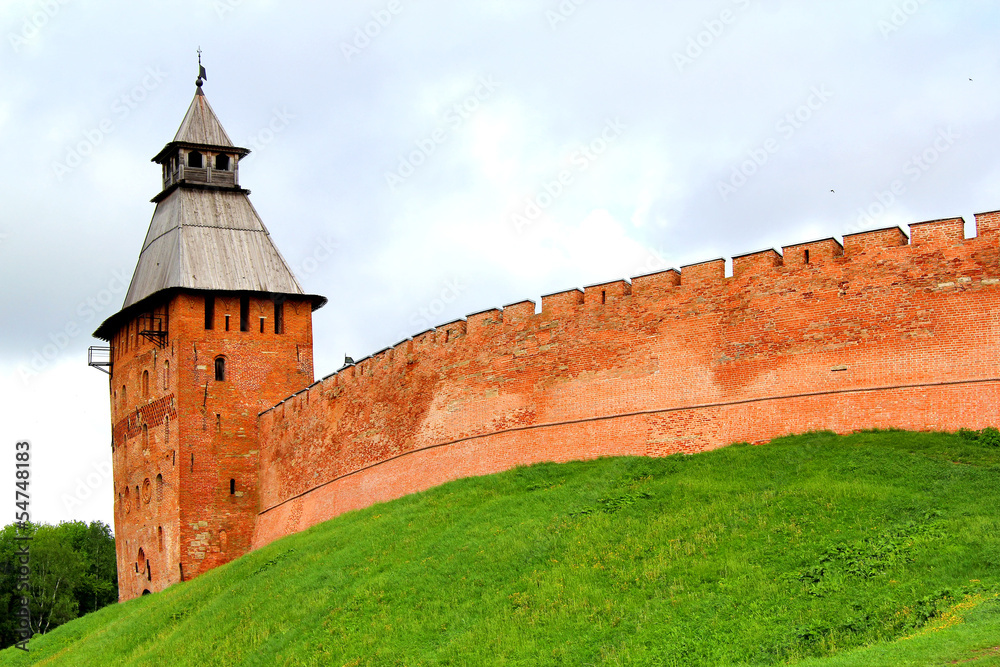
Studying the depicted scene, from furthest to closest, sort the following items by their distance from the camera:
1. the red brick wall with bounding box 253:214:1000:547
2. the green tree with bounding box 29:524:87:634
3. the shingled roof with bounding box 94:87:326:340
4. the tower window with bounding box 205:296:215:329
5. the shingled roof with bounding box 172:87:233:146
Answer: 1. the green tree with bounding box 29:524:87:634
2. the shingled roof with bounding box 172:87:233:146
3. the shingled roof with bounding box 94:87:326:340
4. the tower window with bounding box 205:296:215:329
5. the red brick wall with bounding box 253:214:1000:547

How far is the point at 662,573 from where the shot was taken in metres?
18.2

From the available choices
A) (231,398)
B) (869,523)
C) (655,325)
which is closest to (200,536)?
(231,398)

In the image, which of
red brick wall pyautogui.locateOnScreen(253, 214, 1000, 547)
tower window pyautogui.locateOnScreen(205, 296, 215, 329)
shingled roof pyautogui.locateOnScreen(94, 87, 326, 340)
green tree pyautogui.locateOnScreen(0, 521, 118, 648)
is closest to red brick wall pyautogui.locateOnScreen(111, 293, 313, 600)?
tower window pyautogui.locateOnScreen(205, 296, 215, 329)

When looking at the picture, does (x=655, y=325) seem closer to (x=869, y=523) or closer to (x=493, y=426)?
(x=493, y=426)

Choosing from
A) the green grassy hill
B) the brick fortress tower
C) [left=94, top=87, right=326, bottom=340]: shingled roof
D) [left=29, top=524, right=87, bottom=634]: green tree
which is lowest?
the green grassy hill

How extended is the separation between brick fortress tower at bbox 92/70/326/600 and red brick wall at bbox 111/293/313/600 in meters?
0.03

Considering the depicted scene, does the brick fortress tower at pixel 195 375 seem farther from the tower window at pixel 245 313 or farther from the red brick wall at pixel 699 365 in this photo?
the red brick wall at pixel 699 365

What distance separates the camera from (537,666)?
1681cm

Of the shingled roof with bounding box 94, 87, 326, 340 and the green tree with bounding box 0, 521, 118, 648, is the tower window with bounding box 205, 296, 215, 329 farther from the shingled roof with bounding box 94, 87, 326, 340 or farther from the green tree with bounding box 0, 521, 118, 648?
the green tree with bounding box 0, 521, 118, 648

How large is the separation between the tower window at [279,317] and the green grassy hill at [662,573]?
10690mm

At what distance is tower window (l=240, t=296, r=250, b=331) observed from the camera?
35188mm

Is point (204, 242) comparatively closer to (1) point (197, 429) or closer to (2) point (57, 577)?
(1) point (197, 429)

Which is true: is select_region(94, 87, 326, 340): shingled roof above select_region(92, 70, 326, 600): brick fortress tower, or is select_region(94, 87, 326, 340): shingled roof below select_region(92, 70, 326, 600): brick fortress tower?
above

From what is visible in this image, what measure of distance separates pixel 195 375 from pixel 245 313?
7.72 ft
